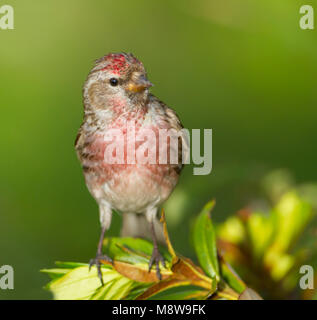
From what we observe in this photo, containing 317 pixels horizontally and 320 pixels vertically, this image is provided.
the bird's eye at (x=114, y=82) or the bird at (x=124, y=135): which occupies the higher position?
the bird's eye at (x=114, y=82)

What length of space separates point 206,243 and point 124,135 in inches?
16.4

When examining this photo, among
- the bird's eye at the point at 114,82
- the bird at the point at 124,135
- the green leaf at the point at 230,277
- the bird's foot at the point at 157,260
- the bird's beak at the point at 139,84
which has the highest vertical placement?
the bird's eye at the point at 114,82

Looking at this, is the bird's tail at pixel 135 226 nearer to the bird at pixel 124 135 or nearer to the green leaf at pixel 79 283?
the bird at pixel 124 135

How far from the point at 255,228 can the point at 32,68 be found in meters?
1.34

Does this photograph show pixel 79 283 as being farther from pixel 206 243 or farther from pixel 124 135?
pixel 124 135

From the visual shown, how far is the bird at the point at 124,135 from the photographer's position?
159 cm

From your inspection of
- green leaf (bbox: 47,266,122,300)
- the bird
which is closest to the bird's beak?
the bird

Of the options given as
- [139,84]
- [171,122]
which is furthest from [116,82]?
[171,122]

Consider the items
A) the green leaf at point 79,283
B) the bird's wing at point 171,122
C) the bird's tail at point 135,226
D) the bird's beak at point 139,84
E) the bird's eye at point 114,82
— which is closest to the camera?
the green leaf at point 79,283

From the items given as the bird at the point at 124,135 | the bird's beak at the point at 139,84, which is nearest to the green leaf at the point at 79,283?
the bird at the point at 124,135

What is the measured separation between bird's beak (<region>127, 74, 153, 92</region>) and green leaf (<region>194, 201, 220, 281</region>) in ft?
1.16

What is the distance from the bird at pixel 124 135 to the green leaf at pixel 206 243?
109 mm
